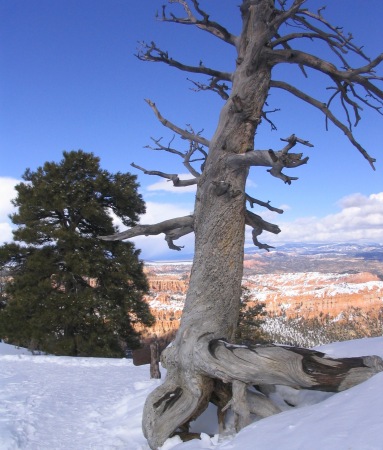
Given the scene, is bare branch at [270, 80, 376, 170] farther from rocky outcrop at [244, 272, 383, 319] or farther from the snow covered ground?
rocky outcrop at [244, 272, 383, 319]

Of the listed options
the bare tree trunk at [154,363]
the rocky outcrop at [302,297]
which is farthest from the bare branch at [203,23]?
the rocky outcrop at [302,297]

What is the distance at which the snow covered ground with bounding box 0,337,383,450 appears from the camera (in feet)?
11.7

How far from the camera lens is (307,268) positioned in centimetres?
16738

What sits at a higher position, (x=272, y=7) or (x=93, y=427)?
(x=272, y=7)

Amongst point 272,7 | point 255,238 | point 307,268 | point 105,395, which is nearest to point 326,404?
→ point 255,238

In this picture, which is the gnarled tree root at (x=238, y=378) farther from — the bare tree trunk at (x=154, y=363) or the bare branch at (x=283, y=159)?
the bare tree trunk at (x=154, y=363)

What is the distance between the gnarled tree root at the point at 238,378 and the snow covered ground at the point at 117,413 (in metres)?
0.29

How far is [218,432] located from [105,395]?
4.68 meters

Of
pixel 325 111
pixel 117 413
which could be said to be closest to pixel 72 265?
pixel 117 413

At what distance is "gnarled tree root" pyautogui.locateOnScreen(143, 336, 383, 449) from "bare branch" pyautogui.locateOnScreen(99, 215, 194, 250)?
80.1 inches

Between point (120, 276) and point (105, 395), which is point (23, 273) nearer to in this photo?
point (120, 276)

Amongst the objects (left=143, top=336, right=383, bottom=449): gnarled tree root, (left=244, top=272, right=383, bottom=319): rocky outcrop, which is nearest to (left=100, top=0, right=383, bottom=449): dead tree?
(left=143, top=336, right=383, bottom=449): gnarled tree root

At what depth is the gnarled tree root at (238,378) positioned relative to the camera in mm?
5191

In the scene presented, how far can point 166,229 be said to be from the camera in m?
7.49
